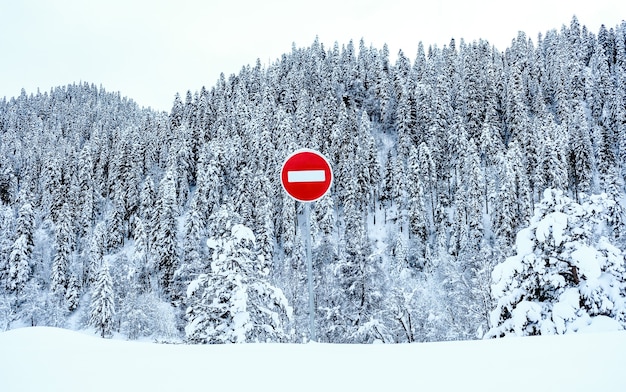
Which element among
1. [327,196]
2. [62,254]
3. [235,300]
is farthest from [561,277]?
[62,254]

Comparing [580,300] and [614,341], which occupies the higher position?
[614,341]

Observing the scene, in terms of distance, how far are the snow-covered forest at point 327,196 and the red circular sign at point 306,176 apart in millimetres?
A: 9164

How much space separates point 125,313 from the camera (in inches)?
2486

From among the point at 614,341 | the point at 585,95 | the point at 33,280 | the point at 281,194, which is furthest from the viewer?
the point at 585,95

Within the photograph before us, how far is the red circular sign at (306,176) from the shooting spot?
264 inches

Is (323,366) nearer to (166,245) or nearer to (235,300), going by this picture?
(235,300)

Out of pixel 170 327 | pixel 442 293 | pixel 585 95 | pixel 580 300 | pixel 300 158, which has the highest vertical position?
pixel 585 95

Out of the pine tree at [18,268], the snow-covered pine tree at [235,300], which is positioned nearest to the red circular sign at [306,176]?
the snow-covered pine tree at [235,300]

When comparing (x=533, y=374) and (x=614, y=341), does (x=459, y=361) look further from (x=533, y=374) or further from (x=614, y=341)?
(x=614, y=341)

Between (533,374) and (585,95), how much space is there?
414 feet

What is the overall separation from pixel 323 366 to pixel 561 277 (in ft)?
27.8

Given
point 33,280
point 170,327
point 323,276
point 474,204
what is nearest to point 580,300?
point 323,276

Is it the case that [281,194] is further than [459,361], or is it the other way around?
[281,194]

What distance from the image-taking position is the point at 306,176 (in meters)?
6.71
